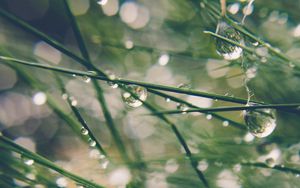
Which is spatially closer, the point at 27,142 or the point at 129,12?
the point at 27,142

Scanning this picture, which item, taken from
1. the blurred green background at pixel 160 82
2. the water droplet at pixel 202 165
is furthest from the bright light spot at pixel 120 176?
the water droplet at pixel 202 165

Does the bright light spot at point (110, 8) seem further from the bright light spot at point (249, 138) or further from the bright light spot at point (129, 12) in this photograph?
the bright light spot at point (249, 138)

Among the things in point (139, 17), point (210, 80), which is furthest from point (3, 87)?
point (210, 80)

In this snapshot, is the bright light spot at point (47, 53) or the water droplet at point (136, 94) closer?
the water droplet at point (136, 94)

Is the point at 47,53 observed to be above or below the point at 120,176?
above

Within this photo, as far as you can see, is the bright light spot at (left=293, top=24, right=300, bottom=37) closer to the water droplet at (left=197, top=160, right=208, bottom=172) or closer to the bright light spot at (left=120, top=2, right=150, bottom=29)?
the water droplet at (left=197, top=160, right=208, bottom=172)

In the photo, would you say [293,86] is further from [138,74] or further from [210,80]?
[138,74]

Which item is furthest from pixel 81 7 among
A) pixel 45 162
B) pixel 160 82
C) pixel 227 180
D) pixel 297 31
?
pixel 45 162

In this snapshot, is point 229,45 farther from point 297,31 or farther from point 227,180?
point 297,31
